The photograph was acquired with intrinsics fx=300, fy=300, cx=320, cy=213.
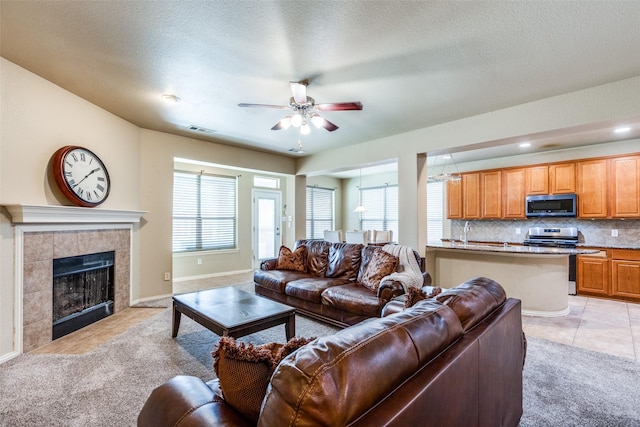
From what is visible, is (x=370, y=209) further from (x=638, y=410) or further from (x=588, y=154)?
(x=638, y=410)

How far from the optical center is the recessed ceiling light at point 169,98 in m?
3.30

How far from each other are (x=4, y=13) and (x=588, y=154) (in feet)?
24.4

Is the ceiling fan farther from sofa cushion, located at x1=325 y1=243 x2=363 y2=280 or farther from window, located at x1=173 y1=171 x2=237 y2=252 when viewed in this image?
window, located at x1=173 y1=171 x2=237 y2=252

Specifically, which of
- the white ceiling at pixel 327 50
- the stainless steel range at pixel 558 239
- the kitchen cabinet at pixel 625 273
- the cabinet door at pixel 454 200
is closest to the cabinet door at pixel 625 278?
the kitchen cabinet at pixel 625 273

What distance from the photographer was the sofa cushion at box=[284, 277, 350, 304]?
11.6 feet

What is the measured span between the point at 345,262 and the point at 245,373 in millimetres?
3215

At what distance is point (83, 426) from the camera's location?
1.81 meters

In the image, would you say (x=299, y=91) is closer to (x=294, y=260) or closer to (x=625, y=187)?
(x=294, y=260)

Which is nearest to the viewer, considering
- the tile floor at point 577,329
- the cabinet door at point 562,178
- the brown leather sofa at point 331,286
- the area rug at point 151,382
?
Result: the area rug at point 151,382

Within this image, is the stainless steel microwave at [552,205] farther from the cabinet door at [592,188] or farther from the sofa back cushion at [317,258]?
the sofa back cushion at [317,258]

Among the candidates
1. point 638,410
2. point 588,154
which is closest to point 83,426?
point 638,410

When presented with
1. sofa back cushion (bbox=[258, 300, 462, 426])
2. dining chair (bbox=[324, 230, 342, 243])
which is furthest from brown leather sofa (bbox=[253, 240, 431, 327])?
sofa back cushion (bbox=[258, 300, 462, 426])

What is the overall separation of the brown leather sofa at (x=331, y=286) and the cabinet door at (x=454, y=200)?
3542mm

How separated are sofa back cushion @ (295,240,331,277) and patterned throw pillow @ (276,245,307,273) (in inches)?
3.2
